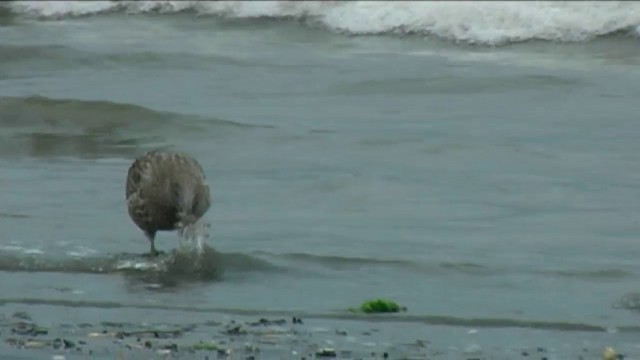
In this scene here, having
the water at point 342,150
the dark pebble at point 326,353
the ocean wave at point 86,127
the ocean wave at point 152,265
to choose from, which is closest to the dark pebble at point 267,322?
the water at point 342,150

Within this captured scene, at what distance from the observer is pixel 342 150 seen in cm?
1449

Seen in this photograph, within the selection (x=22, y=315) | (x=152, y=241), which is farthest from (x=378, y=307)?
(x=152, y=241)

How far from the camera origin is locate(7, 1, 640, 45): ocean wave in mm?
20719

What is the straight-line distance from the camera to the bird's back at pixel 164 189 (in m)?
10.5

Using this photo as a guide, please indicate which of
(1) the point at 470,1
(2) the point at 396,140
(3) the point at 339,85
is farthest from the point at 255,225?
(1) the point at 470,1

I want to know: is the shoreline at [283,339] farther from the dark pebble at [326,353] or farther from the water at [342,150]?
the water at [342,150]

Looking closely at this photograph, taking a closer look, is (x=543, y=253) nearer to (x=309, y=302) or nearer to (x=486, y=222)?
(x=486, y=222)

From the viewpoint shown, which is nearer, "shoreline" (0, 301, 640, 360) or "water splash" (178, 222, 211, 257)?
"shoreline" (0, 301, 640, 360)

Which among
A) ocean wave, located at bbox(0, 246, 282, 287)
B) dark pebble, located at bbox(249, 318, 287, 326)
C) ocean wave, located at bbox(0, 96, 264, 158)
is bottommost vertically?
dark pebble, located at bbox(249, 318, 287, 326)

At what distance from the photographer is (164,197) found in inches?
413

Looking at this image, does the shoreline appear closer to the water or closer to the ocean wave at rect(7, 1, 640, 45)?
the water

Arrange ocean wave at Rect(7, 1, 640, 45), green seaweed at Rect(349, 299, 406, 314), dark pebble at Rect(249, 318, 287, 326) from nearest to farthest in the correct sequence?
dark pebble at Rect(249, 318, 287, 326), green seaweed at Rect(349, 299, 406, 314), ocean wave at Rect(7, 1, 640, 45)

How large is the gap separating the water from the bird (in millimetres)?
246

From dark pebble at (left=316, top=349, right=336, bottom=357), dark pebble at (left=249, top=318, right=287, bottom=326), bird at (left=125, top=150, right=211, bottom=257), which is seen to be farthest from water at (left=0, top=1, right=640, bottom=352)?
dark pebble at (left=316, top=349, right=336, bottom=357)
